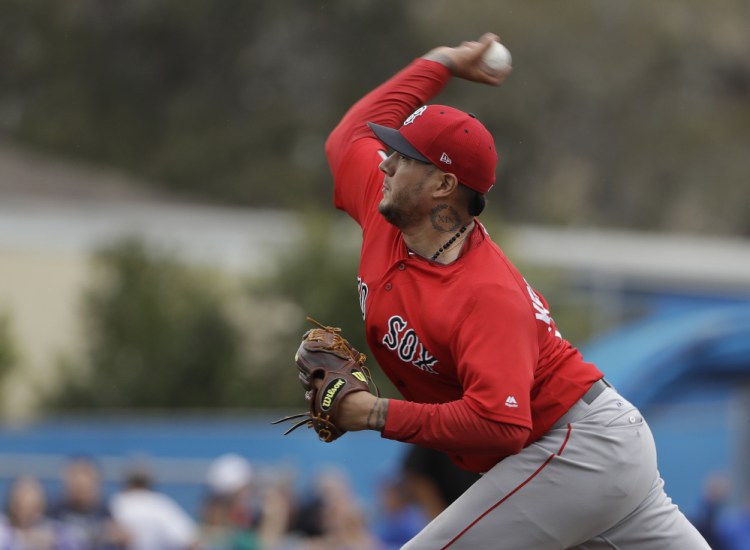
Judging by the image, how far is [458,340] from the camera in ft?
13.6

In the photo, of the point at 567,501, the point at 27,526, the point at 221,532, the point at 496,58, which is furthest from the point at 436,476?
the point at 567,501

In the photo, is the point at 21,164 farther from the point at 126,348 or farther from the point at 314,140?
the point at 126,348

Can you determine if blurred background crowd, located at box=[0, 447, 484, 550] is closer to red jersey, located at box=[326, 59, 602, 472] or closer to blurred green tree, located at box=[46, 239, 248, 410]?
red jersey, located at box=[326, 59, 602, 472]

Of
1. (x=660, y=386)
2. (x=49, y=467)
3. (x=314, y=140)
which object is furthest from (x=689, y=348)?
(x=314, y=140)

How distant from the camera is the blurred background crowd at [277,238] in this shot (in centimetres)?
1465

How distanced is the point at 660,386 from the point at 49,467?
810 cm

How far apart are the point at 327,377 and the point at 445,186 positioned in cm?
78

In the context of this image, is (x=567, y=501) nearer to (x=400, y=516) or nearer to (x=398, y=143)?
(x=398, y=143)

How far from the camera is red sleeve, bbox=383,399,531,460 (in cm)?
405

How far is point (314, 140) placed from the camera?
1412 inches

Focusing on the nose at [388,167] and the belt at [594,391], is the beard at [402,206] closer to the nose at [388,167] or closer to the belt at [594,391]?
the nose at [388,167]

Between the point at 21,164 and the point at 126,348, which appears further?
the point at 21,164

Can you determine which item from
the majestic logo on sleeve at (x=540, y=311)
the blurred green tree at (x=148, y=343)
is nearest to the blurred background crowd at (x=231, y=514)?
the majestic logo on sleeve at (x=540, y=311)

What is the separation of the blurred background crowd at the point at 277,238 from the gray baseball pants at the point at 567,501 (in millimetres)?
6300
